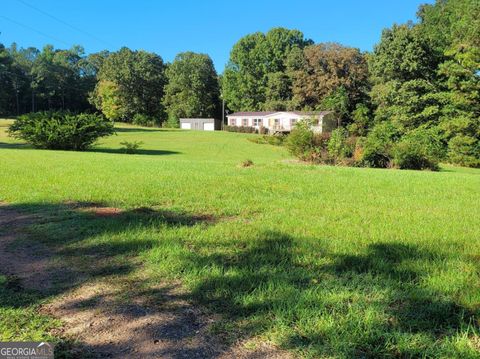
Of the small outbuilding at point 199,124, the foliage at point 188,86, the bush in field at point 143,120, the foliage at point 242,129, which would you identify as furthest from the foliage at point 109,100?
the foliage at point 242,129

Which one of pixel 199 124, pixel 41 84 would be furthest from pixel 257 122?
pixel 41 84

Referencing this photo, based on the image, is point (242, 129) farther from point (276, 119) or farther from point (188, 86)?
point (188, 86)

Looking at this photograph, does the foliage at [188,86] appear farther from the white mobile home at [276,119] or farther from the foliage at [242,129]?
the foliage at [242,129]

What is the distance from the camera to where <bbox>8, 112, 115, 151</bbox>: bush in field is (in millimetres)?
23562

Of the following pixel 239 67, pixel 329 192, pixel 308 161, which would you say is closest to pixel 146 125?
pixel 239 67

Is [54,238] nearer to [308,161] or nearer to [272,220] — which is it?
[272,220]

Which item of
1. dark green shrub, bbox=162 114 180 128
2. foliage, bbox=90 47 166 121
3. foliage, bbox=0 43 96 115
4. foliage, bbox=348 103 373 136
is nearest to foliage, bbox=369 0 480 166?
foliage, bbox=348 103 373 136

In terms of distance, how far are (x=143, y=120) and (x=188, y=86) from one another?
10194mm

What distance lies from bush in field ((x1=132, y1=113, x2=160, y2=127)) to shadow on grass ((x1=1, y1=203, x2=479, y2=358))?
68.9 meters

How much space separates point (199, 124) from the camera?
72.4 m

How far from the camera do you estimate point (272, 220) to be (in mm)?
5891

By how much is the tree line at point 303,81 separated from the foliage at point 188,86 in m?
0.18

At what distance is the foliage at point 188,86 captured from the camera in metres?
74.2

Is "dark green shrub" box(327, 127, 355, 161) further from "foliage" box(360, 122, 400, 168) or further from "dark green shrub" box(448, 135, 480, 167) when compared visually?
"dark green shrub" box(448, 135, 480, 167)
